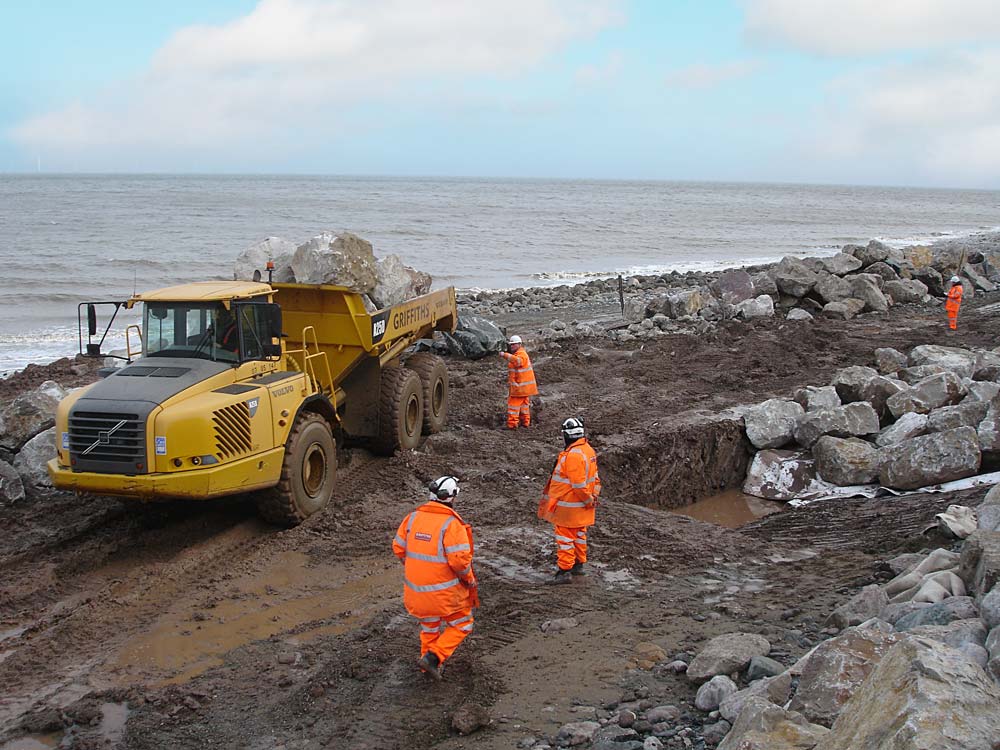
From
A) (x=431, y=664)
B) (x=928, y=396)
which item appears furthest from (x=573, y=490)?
(x=928, y=396)

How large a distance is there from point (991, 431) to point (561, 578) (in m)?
5.12

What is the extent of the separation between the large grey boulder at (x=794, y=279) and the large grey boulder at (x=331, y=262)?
12987 mm

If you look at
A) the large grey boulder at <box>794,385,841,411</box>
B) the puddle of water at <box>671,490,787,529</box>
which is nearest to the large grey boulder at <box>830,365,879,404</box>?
the large grey boulder at <box>794,385,841,411</box>

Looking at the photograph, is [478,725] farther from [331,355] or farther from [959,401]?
[959,401]

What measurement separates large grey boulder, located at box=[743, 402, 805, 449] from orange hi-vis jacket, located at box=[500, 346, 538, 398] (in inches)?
107

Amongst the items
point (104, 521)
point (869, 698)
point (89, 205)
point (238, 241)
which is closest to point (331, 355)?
point (104, 521)

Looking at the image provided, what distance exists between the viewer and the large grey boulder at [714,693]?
4.92 meters

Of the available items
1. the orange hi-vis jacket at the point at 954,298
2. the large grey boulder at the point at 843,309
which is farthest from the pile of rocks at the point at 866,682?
the large grey boulder at the point at 843,309

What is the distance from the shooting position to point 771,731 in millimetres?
3842

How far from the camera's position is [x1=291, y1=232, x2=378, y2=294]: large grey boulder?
938 cm

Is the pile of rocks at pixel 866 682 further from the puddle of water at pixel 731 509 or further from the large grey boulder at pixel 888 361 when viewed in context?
the large grey boulder at pixel 888 361

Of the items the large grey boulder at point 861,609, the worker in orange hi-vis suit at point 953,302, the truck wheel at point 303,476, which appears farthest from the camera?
the worker in orange hi-vis suit at point 953,302

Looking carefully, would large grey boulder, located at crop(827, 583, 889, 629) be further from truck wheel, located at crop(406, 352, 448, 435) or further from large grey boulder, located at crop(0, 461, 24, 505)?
large grey boulder, located at crop(0, 461, 24, 505)

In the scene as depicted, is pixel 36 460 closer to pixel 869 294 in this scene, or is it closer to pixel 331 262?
pixel 331 262
